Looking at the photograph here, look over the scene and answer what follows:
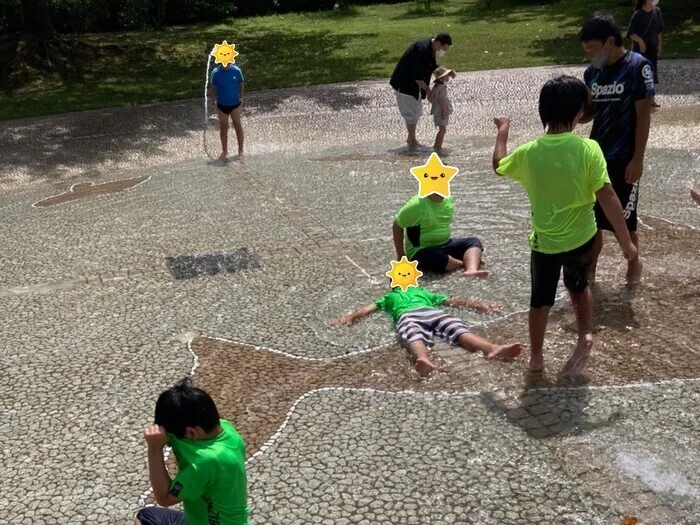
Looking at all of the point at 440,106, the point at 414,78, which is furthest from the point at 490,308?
the point at 414,78

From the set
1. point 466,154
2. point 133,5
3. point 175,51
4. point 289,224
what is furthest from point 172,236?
point 133,5

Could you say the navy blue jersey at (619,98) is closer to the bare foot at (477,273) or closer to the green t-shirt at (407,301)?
the bare foot at (477,273)

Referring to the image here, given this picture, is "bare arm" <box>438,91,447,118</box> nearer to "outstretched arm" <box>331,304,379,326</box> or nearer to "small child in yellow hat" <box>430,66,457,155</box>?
"small child in yellow hat" <box>430,66,457,155</box>

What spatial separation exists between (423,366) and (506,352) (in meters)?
0.45

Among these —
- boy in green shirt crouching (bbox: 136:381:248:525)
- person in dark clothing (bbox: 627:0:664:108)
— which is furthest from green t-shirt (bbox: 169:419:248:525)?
person in dark clothing (bbox: 627:0:664:108)

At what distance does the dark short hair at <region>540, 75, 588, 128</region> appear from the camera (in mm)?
4184

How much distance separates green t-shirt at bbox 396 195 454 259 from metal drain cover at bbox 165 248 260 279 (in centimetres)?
126

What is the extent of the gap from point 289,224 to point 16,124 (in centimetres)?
733

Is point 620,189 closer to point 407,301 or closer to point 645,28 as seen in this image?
point 407,301

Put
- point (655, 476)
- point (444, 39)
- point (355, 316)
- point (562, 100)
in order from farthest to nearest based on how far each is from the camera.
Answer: point (444, 39) < point (355, 316) < point (562, 100) < point (655, 476)

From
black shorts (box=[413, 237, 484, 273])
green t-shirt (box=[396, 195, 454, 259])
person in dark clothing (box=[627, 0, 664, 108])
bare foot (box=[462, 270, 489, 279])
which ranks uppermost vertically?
person in dark clothing (box=[627, 0, 664, 108])

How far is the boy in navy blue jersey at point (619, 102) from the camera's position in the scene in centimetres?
529

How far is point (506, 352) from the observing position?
4.72 meters

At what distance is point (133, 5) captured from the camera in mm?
27328
